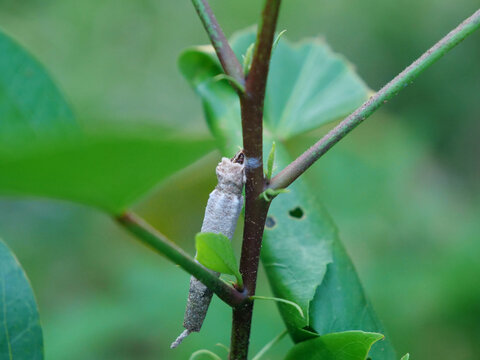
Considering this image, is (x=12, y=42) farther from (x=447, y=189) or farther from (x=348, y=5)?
(x=348, y=5)

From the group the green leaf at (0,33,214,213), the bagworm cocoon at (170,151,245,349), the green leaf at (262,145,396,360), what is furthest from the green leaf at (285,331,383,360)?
the green leaf at (0,33,214,213)

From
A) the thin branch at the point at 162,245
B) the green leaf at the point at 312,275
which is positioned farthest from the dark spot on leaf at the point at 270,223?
the thin branch at the point at 162,245

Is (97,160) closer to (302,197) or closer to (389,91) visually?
(389,91)

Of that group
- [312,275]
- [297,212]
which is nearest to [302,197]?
[297,212]

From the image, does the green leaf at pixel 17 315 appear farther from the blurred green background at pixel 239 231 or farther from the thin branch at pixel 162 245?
the blurred green background at pixel 239 231

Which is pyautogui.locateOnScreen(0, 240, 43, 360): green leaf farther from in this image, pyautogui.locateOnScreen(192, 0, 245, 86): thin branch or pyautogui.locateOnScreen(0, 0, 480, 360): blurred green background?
pyautogui.locateOnScreen(0, 0, 480, 360): blurred green background
